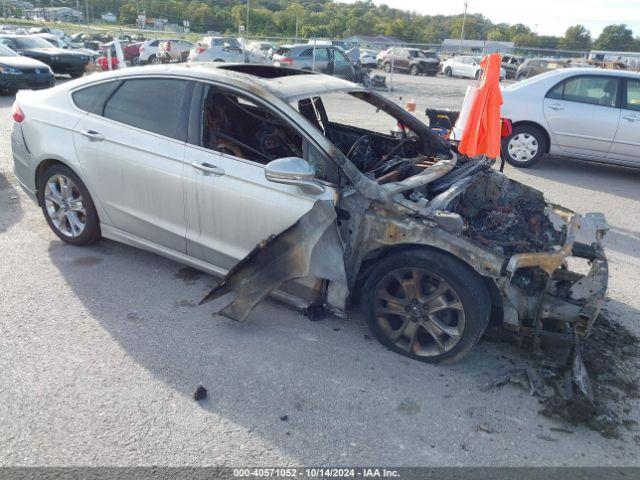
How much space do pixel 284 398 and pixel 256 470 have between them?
545 millimetres

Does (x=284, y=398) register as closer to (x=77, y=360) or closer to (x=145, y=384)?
(x=145, y=384)

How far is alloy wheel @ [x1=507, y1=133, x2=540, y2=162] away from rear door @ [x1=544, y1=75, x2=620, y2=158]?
13.2 inches

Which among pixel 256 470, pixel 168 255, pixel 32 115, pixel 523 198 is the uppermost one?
pixel 32 115

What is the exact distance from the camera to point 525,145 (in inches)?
338

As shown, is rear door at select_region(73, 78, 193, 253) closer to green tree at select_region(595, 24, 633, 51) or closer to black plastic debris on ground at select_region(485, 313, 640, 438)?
black plastic debris on ground at select_region(485, 313, 640, 438)

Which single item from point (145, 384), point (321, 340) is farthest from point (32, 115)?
point (321, 340)

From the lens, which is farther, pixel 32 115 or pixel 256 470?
pixel 32 115

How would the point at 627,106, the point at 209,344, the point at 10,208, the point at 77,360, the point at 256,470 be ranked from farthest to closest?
the point at 627,106
the point at 10,208
the point at 209,344
the point at 77,360
the point at 256,470

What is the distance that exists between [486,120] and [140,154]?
4201 mm

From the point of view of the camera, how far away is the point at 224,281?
→ 3.54 meters

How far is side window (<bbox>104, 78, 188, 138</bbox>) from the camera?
388cm

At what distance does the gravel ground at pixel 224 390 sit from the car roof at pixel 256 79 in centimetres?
158

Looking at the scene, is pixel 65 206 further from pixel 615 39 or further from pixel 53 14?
pixel 615 39

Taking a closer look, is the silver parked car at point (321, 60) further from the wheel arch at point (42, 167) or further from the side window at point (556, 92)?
the wheel arch at point (42, 167)
